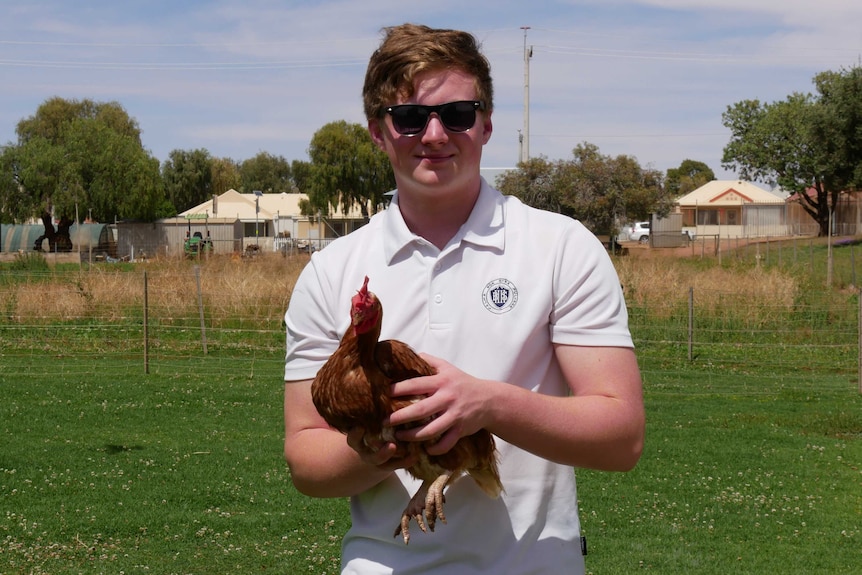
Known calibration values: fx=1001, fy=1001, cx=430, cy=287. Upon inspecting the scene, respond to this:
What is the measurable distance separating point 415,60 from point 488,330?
71 cm

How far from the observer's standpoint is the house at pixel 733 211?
66.6 meters

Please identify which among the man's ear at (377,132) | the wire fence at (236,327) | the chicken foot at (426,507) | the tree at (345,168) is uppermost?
the tree at (345,168)

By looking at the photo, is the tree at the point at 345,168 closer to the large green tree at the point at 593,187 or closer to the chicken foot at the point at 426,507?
the large green tree at the point at 593,187

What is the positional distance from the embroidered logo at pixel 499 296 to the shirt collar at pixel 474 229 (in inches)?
4.2

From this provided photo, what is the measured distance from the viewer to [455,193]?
262cm

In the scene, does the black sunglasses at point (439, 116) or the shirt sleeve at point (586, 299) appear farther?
the black sunglasses at point (439, 116)

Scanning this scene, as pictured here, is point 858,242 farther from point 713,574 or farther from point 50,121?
point 50,121

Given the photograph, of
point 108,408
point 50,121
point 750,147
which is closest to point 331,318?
point 108,408

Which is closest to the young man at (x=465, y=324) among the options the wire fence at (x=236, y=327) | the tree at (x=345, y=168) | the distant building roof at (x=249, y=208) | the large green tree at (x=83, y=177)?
the wire fence at (x=236, y=327)

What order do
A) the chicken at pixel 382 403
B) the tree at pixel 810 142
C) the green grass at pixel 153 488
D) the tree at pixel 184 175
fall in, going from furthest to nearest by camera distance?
the tree at pixel 184 175
the tree at pixel 810 142
the green grass at pixel 153 488
the chicken at pixel 382 403

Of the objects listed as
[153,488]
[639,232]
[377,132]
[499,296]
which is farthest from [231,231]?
[499,296]

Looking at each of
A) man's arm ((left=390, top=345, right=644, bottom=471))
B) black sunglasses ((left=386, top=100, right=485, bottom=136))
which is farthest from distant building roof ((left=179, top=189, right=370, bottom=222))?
man's arm ((left=390, top=345, right=644, bottom=471))

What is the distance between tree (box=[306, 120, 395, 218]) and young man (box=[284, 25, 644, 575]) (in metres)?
63.7

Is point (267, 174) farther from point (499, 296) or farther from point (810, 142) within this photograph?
point (499, 296)
